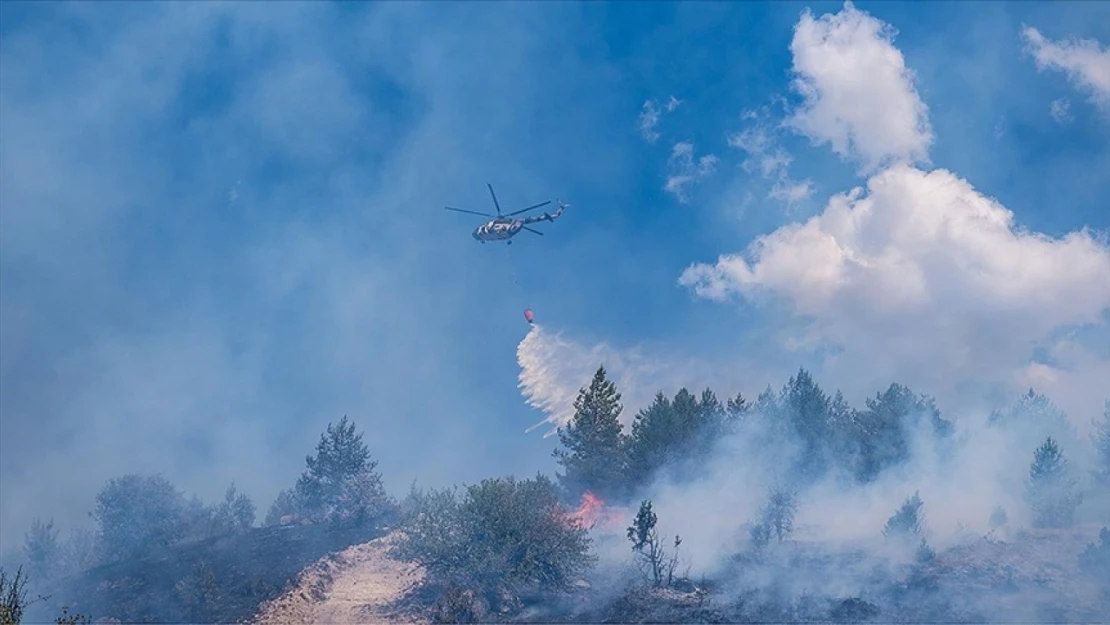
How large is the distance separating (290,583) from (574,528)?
1963 cm

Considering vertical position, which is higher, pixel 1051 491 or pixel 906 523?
pixel 1051 491

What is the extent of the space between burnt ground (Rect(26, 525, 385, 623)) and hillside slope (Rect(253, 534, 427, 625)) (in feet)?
3.49

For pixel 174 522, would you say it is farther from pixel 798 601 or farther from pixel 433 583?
pixel 798 601

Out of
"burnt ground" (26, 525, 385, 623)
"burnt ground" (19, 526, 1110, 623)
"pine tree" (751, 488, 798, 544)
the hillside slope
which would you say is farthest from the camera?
"pine tree" (751, 488, 798, 544)

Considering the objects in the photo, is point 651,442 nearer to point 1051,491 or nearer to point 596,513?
point 596,513

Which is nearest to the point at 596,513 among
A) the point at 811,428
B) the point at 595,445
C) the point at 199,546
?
the point at 595,445

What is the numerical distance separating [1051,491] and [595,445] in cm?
3369

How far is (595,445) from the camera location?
6912 cm

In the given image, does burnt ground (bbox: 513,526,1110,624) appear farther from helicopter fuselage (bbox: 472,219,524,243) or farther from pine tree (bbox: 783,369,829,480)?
helicopter fuselage (bbox: 472,219,524,243)

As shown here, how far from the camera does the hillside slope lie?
50188mm

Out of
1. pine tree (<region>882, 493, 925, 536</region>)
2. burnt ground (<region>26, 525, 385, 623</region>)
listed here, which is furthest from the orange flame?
pine tree (<region>882, 493, 925, 536</region>)

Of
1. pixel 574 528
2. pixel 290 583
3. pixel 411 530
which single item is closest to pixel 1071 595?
pixel 574 528

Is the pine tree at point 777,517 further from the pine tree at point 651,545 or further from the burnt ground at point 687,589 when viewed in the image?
the pine tree at point 651,545

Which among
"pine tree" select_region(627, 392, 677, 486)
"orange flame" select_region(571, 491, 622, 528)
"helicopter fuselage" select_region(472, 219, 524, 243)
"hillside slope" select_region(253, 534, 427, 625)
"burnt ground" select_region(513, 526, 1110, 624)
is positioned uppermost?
"helicopter fuselage" select_region(472, 219, 524, 243)
